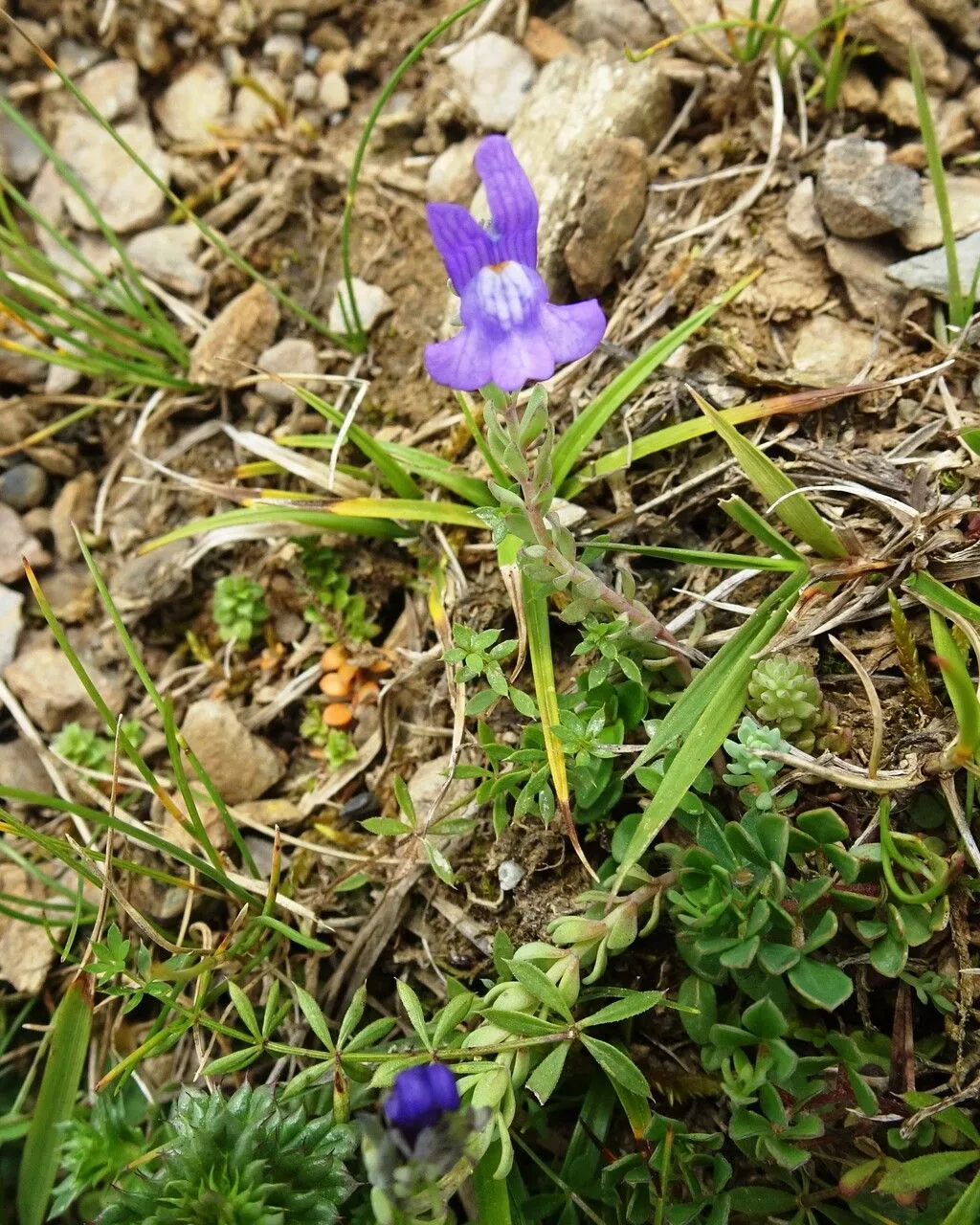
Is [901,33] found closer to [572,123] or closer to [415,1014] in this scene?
[572,123]

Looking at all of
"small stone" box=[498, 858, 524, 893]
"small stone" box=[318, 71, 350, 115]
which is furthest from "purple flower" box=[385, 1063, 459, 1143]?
"small stone" box=[318, 71, 350, 115]

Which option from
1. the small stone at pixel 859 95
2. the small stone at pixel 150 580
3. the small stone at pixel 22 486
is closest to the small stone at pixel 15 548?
the small stone at pixel 22 486

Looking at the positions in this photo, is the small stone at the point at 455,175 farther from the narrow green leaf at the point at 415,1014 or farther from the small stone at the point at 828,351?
the narrow green leaf at the point at 415,1014

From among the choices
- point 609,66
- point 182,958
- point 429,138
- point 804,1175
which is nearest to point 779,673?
point 804,1175

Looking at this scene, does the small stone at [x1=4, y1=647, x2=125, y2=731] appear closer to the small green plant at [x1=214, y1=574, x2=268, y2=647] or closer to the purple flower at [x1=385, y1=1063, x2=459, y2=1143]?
the small green plant at [x1=214, y1=574, x2=268, y2=647]

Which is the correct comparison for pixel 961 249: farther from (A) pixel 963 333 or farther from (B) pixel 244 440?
(B) pixel 244 440

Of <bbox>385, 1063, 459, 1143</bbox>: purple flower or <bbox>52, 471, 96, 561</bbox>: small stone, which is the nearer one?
<bbox>385, 1063, 459, 1143</bbox>: purple flower

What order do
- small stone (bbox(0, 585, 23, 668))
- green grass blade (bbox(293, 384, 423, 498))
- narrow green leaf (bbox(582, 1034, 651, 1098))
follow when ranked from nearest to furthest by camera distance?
narrow green leaf (bbox(582, 1034, 651, 1098)), green grass blade (bbox(293, 384, 423, 498)), small stone (bbox(0, 585, 23, 668))
